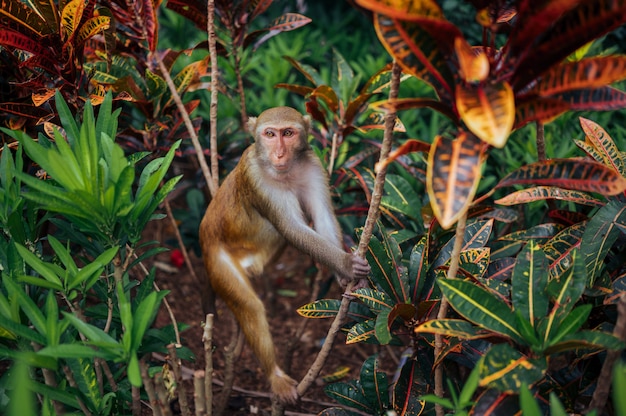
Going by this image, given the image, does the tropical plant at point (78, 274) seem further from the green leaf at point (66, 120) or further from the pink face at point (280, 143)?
the pink face at point (280, 143)

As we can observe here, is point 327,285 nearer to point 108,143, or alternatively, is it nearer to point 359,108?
point 359,108

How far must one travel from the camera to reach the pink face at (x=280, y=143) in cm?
328

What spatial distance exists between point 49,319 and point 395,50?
1421 millimetres

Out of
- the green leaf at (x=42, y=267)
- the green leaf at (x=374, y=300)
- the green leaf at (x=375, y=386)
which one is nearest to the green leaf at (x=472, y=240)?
the green leaf at (x=374, y=300)

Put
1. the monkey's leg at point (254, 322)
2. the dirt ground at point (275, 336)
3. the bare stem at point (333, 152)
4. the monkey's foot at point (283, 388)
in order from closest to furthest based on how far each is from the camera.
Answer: the monkey's foot at point (283, 388), the monkey's leg at point (254, 322), the bare stem at point (333, 152), the dirt ground at point (275, 336)

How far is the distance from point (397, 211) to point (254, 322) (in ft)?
3.30

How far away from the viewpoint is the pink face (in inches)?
129

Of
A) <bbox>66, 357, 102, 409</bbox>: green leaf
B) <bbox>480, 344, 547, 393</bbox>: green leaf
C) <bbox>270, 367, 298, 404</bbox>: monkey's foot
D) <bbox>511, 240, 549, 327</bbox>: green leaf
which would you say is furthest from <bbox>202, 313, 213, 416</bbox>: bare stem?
<bbox>511, 240, 549, 327</bbox>: green leaf

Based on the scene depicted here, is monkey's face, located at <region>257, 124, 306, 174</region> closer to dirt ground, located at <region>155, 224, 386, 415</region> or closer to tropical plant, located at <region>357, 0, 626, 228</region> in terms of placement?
dirt ground, located at <region>155, 224, 386, 415</region>

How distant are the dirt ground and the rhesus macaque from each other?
0.38m

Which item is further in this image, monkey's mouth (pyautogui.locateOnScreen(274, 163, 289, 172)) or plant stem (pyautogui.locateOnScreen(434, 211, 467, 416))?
monkey's mouth (pyautogui.locateOnScreen(274, 163, 289, 172))

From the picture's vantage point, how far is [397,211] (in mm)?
3529

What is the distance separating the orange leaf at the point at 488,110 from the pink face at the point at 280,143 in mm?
1528

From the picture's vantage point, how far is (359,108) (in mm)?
3662
